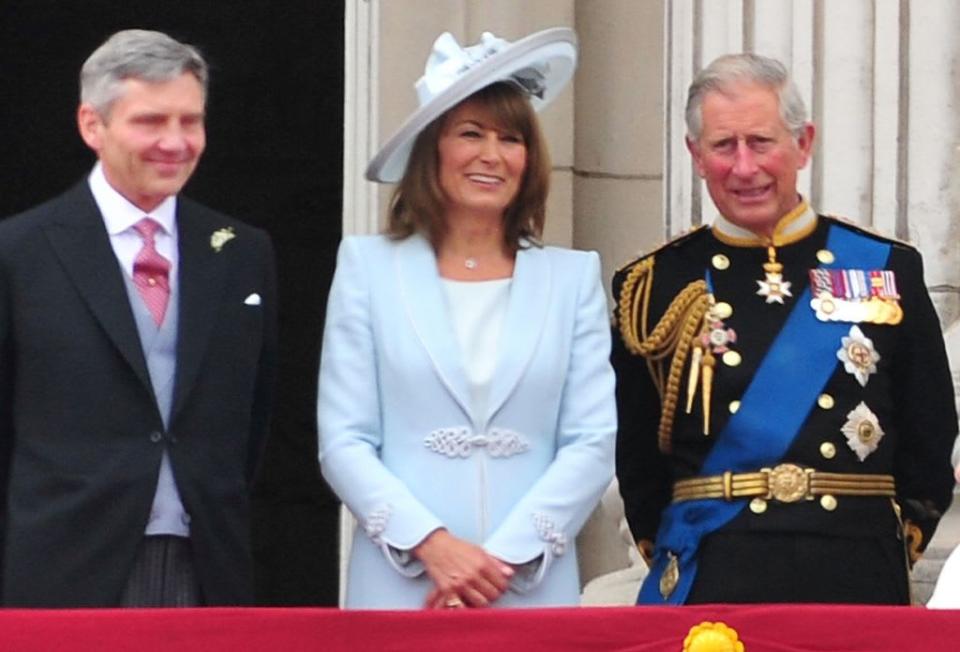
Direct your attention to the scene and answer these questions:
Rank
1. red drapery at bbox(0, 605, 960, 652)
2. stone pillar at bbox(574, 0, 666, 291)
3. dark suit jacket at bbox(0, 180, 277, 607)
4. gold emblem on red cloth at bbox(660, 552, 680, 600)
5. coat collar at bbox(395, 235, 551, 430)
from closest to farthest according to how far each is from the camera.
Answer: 1. red drapery at bbox(0, 605, 960, 652)
2. dark suit jacket at bbox(0, 180, 277, 607)
3. coat collar at bbox(395, 235, 551, 430)
4. gold emblem on red cloth at bbox(660, 552, 680, 600)
5. stone pillar at bbox(574, 0, 666, 291)

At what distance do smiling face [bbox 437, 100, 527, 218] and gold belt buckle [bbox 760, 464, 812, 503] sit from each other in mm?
689

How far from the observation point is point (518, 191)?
5.92 m

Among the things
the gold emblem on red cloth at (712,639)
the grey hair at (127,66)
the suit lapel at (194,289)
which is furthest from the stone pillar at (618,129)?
the gold emblem on red cloth at (712,639)

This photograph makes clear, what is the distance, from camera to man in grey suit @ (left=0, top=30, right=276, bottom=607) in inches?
216

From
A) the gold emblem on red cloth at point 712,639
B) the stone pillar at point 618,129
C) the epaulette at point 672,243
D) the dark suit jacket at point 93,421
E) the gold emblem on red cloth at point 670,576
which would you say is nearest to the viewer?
the gold emblem on red cloth at point 712,639

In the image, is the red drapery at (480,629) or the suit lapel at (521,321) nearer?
the red drapery at (480,629)

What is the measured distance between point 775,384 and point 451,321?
1.99ft

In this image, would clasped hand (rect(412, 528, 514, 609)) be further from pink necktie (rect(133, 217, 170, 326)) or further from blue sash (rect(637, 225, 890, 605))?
pink necktie (rect(133, 217, 170, 326))

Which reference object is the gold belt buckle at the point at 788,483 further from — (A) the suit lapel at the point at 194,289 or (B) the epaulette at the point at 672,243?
(A) the suit lapel at the point at 194,289

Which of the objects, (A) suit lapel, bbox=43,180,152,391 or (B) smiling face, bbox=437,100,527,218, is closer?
(A) suit lapel, bbox=43,180,152,391

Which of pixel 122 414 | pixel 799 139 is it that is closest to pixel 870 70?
pixel 799 139

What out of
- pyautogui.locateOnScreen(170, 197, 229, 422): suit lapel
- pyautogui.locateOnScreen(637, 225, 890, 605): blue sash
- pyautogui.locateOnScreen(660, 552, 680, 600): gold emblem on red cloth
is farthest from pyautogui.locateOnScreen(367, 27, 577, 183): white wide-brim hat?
pyautogui.locateOnScreen(660, 552, 680, 600): gold emblem on red cloth

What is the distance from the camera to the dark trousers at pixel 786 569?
5.84m

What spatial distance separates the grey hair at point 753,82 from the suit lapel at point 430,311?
1.89 feet
